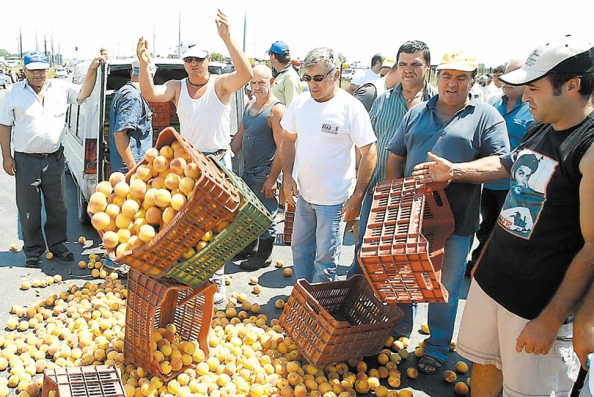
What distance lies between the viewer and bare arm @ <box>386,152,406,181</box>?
367 centimetres

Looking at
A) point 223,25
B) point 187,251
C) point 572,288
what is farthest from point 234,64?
point 572,288

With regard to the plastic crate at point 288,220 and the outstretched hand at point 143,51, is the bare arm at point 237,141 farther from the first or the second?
the outstretched hand at point 143,51

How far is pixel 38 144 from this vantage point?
5.12 metres

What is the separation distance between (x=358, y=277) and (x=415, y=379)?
2.77 ft

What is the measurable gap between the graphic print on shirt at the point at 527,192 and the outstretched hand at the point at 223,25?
91.7 inches

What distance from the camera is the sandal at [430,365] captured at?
3.63 metres

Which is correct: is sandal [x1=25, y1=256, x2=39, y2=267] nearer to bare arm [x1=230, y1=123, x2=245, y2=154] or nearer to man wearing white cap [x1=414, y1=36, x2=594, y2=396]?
bare arm [x1=230, y1=123, x2=245, y2=154]

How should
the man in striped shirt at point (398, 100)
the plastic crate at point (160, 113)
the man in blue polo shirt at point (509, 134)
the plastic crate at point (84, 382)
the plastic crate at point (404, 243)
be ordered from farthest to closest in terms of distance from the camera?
1. the plastic crate at point (160, 113)
2. the man in blue polo shirt at point (509, 134)
3. the man in striped shirt at point (398, 100)
4. the plastic crate at point (404, 243)
5. the plastic crate at point (84, 382)

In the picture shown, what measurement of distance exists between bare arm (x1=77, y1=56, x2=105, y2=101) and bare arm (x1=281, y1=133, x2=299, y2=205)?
7.56 ft

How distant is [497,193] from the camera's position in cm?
525

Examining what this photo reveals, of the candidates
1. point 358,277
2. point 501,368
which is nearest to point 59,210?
point 358,277

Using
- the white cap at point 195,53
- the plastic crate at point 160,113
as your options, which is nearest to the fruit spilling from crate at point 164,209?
the white cap at point 195,53

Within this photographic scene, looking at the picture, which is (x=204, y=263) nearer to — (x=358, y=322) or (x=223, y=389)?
(x=223, y=389)

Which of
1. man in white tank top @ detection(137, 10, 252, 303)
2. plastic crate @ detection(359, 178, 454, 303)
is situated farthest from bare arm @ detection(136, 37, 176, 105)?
plastic crate @ detection(359, 178, 454, 303)
